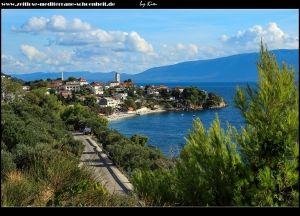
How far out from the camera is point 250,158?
10.2ft

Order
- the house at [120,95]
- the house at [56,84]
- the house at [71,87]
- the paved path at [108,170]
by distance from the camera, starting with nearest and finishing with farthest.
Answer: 1. the paved path at [108,170]
2. the house at [56,84]
3. the house at [71,87]
4. the house at [120,95]

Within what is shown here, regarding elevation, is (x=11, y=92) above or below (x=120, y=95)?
above

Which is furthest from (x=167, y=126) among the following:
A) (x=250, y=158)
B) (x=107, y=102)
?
(x=250, y=158)

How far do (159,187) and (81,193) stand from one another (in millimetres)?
662

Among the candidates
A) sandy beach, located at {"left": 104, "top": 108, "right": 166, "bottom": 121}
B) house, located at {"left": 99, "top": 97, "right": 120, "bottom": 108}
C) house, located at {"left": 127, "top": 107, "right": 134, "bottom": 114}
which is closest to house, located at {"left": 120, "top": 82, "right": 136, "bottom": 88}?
house, located at {"left": 99, "top": 97, "right": 120, "bottom": 108}

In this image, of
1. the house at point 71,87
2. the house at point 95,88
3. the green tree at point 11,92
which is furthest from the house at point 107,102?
the green tree at point 11,92

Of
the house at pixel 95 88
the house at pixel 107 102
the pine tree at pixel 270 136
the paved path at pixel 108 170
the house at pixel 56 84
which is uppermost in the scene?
the pine tree at pixel 270 136

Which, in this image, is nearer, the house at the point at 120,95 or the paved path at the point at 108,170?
the paved path at the point at 108,170

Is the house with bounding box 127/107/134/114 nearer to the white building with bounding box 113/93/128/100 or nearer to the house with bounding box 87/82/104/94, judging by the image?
the white building with bounding box 113/93/128/100

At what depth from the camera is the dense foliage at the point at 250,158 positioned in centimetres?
284

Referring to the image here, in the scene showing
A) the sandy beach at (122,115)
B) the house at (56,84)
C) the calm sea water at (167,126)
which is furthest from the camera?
the house at (56,84)

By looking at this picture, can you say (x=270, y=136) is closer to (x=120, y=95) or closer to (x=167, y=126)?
(x=167, y=126)

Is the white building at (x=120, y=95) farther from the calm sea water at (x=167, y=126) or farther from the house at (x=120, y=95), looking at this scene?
the calm sea water at (x=167, y=126)

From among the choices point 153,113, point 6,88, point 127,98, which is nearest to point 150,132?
point 6,88
